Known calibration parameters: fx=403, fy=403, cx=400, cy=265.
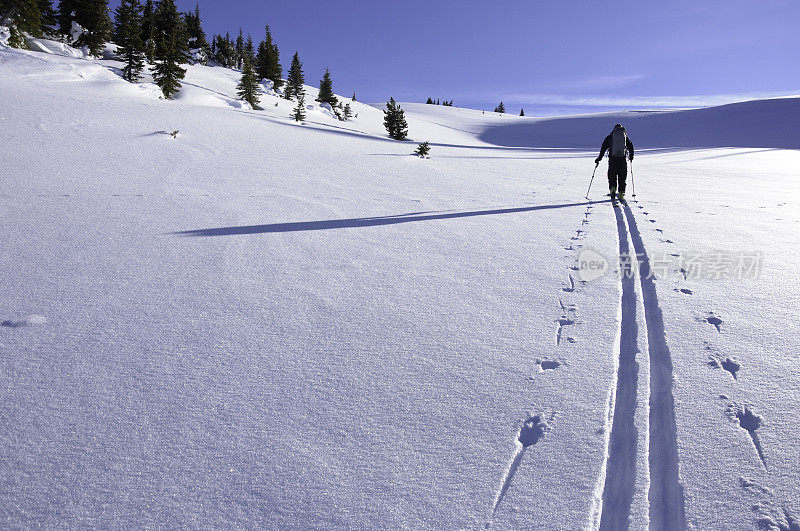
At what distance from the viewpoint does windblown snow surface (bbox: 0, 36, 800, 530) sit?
1731mm

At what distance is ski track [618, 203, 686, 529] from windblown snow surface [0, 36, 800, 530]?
0.01 m

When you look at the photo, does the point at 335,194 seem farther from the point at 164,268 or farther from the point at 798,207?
the point at 798,207

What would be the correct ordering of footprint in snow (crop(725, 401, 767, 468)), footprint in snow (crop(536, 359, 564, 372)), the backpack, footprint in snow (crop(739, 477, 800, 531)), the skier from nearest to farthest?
footprint in snow (crop(739, 477, 800, 531)) → footprint in snow (crop(725, 401, 767, 468)) → footprint in snow (crop(536, 359, 564, 372)) → the skier → the backpack

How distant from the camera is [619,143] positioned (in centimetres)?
881

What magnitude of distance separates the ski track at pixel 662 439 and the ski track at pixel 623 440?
0.29 ft

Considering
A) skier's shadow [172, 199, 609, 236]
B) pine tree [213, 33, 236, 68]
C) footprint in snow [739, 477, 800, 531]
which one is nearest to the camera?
footprint in snow [739, 477, 800, 531]

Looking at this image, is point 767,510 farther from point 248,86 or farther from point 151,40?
point 151,40

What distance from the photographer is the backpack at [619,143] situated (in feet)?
28.6

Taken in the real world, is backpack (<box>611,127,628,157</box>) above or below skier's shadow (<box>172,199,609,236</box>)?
above

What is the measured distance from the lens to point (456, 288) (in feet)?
12.7

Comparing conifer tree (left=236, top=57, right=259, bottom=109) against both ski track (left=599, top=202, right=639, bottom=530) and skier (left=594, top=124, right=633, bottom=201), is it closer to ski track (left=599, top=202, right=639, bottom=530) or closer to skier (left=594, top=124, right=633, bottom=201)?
skier (left=594, top=124, right=633, bottom=201)

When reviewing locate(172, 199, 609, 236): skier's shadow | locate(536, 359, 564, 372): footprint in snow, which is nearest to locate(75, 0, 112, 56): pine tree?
locate(172, 199, 609, 236): skier's shadow

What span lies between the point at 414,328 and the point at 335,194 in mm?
5009

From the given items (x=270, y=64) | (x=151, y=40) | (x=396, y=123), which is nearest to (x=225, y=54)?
(x=270, y=64)
